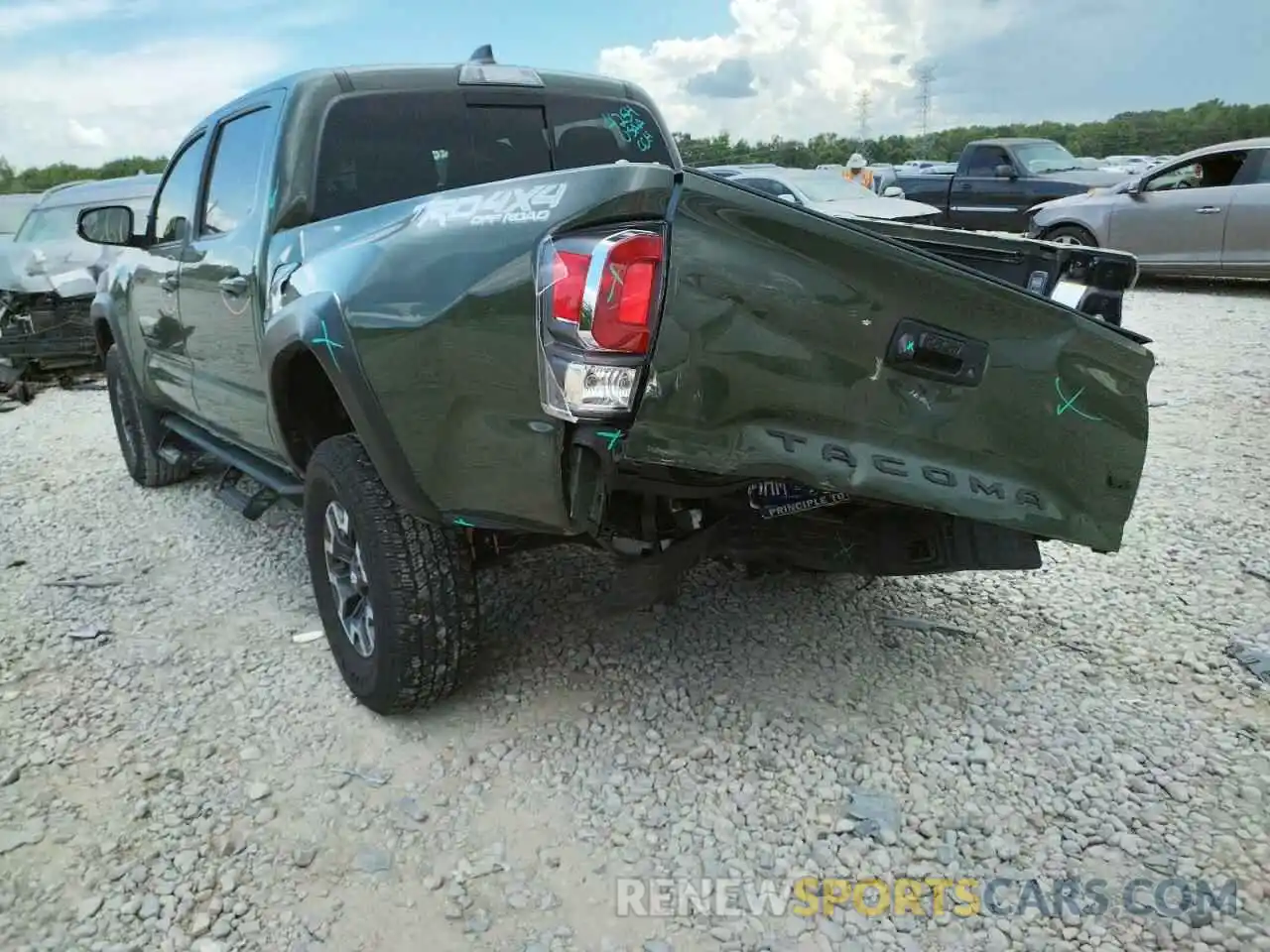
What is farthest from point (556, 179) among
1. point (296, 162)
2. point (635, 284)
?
point (296, 162)

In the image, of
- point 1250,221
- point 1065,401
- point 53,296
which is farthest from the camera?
point 1250,221

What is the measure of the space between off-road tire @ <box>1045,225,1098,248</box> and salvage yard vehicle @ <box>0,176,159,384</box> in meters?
9.74

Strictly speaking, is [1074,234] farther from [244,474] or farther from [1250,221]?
[244,474]

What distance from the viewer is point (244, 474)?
14.9 ft

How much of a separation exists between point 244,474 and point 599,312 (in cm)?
296

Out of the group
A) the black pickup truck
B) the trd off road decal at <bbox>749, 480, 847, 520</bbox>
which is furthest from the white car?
the trd off road decal at <bbox>749, 480, 847, 520</bbox>

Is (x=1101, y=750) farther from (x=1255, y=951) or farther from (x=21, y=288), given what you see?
(x=21, y=288)

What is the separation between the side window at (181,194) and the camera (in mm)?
4371

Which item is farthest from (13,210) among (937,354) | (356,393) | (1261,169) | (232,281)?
(1261,169)

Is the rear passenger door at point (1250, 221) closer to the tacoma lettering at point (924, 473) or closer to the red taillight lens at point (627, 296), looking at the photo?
the tacoma lettering at point (924, 473)

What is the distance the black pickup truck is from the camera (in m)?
14.0

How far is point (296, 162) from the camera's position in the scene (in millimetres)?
3352

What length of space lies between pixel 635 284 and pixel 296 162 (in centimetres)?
178

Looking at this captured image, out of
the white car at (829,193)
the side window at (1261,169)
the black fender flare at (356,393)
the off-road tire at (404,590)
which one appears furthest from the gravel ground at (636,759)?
the white car at (829,193)
